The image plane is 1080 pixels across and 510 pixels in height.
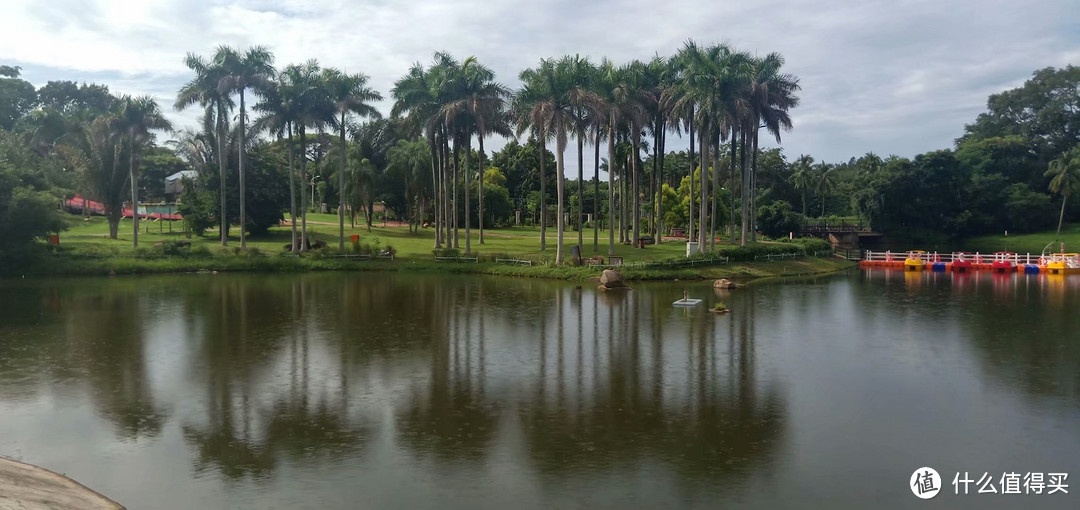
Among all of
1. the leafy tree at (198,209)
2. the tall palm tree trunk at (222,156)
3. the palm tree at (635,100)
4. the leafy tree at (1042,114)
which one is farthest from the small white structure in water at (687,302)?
the leafy tree at (1042,114)

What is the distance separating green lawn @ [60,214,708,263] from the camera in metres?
68.5

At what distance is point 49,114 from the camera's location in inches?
4003

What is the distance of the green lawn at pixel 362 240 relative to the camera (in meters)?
68.5

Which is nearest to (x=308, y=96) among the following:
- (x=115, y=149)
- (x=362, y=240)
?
(x=362, y=240)

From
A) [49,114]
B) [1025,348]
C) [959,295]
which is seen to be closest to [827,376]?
[1025,348]

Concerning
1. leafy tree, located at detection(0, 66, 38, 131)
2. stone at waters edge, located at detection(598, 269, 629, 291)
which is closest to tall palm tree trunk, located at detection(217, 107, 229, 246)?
stone at waters edge, located at detection(598, 269, 629, 291)

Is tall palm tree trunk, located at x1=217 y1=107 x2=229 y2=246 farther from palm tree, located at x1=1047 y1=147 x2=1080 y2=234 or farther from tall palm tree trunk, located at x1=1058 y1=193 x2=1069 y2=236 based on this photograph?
tall palm tree trunk, located at x1=1058 y1=193 x2=1069 y2=236

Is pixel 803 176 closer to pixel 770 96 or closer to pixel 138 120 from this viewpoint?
pixel 770 96

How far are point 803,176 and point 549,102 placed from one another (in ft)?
217

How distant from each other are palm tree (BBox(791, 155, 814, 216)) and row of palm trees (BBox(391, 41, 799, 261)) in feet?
147

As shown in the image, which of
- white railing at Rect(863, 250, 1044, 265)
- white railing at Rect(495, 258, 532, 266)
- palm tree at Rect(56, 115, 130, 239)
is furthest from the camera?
palm tree at Rect(56, 115, 130, 239)

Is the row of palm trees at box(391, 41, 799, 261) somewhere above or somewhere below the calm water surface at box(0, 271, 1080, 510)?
above

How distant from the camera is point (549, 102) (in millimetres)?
59688

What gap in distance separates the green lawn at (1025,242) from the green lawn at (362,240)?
1807 inches
